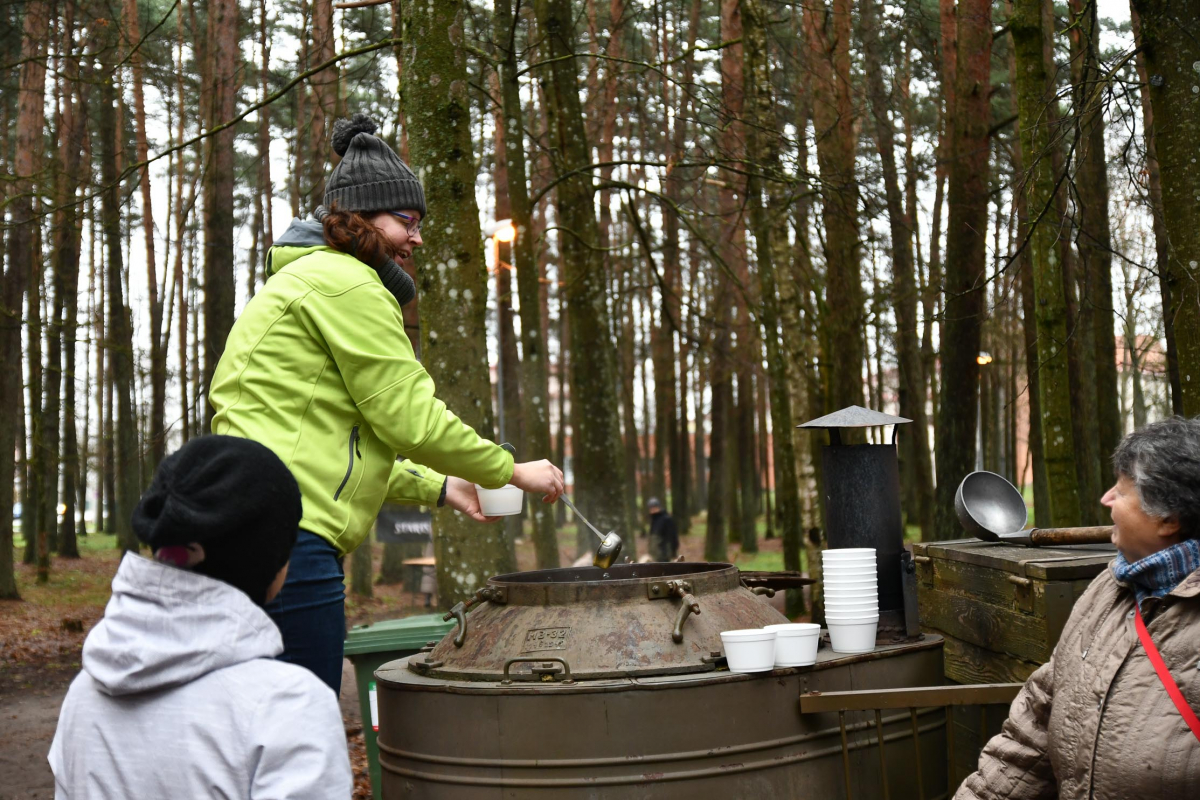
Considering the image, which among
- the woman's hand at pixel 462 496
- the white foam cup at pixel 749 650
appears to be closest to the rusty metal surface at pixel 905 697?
the white foam cup at pixel 749 650

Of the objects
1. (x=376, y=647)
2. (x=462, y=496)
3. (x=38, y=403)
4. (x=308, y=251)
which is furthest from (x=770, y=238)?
(x=38, y=403)

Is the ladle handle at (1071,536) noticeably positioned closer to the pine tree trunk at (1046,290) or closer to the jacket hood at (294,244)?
the jacket hood at (294,244)

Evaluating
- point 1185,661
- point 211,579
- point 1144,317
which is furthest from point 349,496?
point 1144,317

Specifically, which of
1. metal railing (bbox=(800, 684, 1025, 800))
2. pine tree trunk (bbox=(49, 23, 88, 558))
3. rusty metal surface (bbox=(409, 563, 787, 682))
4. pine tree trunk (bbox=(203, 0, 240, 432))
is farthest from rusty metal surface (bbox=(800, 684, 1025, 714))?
pine tree trunk (bbox=(203, 0, 240, 432))

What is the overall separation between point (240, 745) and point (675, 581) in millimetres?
2530

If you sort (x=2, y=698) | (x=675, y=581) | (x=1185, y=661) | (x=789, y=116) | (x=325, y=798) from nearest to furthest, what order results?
(x=325, y=798), (x=1185, y=661), (x=675, y=581), (x=2, y=698), (x=789, y=116)

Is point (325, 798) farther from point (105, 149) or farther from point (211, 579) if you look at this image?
point (105, 149)

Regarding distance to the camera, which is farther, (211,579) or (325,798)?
(211,579)

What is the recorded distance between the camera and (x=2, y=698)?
10.8 m

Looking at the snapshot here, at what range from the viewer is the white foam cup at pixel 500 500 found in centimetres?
396

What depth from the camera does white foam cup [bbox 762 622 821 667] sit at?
3871 millimetres

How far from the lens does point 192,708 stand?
5.67 ft

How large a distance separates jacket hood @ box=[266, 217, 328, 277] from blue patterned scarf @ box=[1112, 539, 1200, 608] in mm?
2280

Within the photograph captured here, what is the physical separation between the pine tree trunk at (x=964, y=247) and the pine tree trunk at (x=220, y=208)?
839 cm
